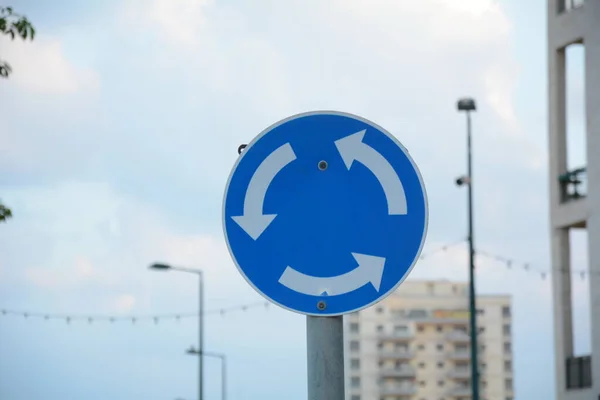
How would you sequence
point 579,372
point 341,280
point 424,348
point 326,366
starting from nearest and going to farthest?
point 326,366
point 341,280
point 579,372
point 424,348

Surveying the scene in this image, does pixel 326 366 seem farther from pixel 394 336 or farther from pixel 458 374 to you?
pixel 458 374

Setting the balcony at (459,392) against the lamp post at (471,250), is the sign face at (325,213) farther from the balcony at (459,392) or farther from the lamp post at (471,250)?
the balcony at (459,392)

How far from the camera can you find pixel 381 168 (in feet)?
14.2

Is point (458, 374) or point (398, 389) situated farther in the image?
point (458, 374)

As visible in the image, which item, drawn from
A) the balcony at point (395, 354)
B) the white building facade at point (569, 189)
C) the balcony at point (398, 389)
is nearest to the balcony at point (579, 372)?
the white building facade at point (569, 189)

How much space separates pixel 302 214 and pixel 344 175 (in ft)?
0.59

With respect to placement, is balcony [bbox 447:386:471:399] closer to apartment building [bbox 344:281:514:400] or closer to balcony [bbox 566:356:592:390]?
apartment building [bbox 344:281:514:400]

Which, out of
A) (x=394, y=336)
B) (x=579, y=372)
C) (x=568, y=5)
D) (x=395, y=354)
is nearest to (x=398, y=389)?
(x=395, y=354)

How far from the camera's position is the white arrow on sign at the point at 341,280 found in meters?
4.20

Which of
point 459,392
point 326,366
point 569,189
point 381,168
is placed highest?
point 569,189

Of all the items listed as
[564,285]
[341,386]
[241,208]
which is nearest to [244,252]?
[241,208]

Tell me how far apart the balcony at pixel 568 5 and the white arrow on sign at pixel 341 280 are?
33.6m

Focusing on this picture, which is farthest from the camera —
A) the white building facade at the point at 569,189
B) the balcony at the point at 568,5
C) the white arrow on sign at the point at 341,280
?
the balcony at the point at 568,5

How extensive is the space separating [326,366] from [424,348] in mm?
182212
